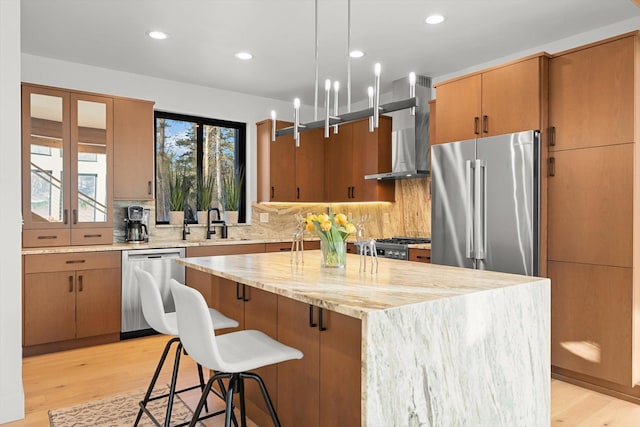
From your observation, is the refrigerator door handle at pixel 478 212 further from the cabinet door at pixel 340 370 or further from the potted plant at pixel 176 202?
the potted plant at pixel 176 202

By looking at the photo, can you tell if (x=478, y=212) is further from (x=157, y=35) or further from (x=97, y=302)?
(x=97, y=302)

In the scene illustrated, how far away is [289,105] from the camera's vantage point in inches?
238

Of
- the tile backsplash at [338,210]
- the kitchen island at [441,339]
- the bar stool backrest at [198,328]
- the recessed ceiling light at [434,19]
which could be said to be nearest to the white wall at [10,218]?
the kitchen island at [441,339]

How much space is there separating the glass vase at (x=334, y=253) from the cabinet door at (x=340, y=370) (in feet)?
1.89

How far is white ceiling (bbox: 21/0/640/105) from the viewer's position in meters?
3.27

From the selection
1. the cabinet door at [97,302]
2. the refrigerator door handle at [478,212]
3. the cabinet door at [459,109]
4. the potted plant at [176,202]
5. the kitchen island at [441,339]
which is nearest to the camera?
the kitchen island at [441,339]

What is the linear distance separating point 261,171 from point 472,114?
9.10ft

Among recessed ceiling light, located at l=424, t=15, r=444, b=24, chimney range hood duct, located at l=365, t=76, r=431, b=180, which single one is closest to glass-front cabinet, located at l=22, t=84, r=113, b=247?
chimney range hood duct, located at l=365, t=76, r=431, b=180

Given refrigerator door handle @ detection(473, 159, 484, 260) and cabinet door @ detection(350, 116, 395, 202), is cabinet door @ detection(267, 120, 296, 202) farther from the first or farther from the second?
refrigerator door handle @ detection(473, 159, 484, 260)

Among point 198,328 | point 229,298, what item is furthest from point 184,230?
point 198,328

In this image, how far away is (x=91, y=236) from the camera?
432 centimetres

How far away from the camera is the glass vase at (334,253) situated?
2.58m

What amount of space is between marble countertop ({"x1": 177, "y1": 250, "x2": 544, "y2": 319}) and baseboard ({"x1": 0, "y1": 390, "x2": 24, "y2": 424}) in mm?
1279

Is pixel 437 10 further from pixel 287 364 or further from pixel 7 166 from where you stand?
pixel 7 166
